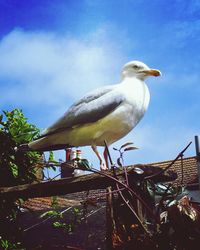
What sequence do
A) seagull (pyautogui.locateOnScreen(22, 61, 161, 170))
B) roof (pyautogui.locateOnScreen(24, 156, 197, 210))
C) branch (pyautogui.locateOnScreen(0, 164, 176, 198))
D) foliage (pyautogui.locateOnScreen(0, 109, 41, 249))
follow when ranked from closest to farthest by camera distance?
1. branch (pyautogui.locateOnScreen(0, 164, 176, 198))
2. seagull (pyautogui.locateOnScreen(22, 61, 161, 170))
3. foliage (pyautogui.locateOnScreen(0, 109, 41, 249))
4. roof (pyautogui.locateOnScreen(24, 156, 197, 210))

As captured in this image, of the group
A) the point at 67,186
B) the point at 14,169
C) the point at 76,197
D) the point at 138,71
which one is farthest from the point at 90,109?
the point at 76,197

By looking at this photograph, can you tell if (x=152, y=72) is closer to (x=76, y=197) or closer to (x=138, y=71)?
(x=138, y=71)

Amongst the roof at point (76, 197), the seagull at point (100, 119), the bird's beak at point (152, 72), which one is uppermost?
the bird's beak at point (152, 72)

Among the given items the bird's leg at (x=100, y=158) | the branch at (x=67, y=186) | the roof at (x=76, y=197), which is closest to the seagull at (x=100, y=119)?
the bird's leg at (x=100, y=158)

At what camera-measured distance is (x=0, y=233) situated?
3.64m

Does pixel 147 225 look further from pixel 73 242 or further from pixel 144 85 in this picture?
pixel 73 242

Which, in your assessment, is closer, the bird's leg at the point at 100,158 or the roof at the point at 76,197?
the bird's leg at the point at 100,158

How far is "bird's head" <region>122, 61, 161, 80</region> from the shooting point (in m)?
3.78

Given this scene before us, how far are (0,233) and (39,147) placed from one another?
77 centimetres

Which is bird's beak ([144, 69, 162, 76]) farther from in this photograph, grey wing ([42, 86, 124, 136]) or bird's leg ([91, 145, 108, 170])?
bird's leg ([91, 145, 108, 170])

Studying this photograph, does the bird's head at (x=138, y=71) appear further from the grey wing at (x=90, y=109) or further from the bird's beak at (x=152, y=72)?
the grey wing at (x=90, y=109)

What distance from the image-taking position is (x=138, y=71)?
385 cm

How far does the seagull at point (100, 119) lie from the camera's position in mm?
3344

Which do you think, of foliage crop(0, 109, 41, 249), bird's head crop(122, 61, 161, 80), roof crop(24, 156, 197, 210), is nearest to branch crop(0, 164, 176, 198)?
roof crop(24, 156, 197, 210)
